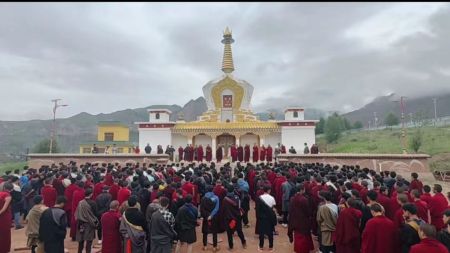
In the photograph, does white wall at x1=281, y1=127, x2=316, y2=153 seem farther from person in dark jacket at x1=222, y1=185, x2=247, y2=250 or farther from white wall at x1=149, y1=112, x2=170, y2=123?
person in dark jacket at x1=222, y1=185, x2=247, y2=250

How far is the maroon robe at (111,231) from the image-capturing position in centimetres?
679

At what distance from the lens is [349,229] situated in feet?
21.2

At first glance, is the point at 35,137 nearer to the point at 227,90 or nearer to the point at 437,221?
the point at 227,90

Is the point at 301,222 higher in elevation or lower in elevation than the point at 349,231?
lower

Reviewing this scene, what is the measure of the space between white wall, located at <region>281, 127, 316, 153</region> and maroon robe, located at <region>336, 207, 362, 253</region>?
22.5 meters

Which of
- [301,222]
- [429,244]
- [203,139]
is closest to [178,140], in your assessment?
[203,139]

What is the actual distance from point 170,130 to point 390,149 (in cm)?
3040

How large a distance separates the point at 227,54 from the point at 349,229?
31.1 metres

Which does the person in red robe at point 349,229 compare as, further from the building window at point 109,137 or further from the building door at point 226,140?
the building window at point 109,137

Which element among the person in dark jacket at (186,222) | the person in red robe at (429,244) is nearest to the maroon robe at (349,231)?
the person in red robe at (429,244)

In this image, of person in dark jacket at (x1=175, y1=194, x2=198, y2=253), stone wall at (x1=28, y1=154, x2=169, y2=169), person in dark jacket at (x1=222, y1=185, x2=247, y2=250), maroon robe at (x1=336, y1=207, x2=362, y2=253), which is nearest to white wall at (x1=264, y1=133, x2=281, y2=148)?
stone wall at (x1=28, y1=154, x2=169, y2=169)

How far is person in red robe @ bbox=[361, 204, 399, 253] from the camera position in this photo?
5609mm

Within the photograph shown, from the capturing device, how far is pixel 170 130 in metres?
29.9

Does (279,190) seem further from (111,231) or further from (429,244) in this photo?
(429,244)
